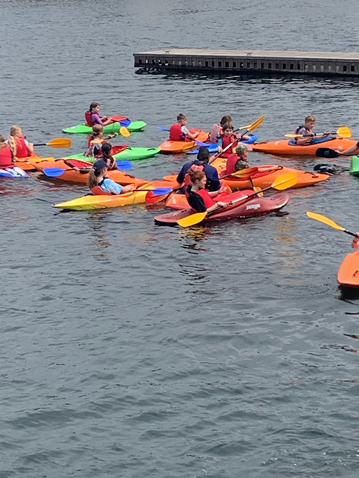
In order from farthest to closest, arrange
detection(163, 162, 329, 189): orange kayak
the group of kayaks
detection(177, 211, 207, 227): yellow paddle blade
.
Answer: detection(163, 162, 329, 189): orange kayak
the group of kayaks
detection(177, 211, 207, 227): yellow paddle blade

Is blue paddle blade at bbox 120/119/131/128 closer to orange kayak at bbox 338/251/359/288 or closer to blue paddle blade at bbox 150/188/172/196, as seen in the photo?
blue paddle blade at bbox 150/188/172/196

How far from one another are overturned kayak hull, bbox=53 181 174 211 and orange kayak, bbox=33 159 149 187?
66 cm

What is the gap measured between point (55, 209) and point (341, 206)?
261 inches

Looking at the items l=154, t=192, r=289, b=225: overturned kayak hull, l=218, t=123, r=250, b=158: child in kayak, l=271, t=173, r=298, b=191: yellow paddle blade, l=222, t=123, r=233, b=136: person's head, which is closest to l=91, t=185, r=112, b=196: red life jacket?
l=154, t=192, r=289, b=225: overturned kayak hull

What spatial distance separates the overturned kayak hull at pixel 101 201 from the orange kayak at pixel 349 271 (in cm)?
642

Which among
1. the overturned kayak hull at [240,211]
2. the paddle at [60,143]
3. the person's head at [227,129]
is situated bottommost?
the overturned kayak hull at [240,211]

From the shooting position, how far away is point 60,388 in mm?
12055

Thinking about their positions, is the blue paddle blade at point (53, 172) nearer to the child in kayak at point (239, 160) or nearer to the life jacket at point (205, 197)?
the child in kayak at point (239, 160)

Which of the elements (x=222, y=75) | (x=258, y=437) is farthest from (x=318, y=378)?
(x=222, y=75)

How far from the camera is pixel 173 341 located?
43.7 ft

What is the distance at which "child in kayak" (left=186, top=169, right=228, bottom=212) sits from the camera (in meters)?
18.0

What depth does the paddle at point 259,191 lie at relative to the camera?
57.5 feet

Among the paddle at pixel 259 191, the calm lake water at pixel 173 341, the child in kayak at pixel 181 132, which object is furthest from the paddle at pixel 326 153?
the paddle at pixel 259 191

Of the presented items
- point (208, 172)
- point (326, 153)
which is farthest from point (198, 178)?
point (326, 153)
